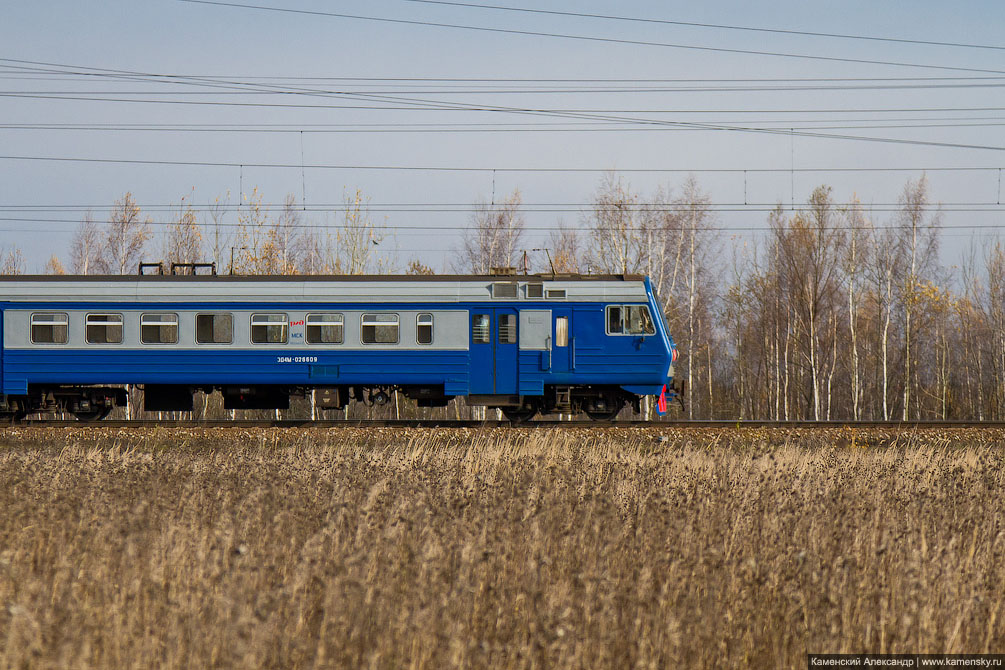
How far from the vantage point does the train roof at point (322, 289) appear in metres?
18.5

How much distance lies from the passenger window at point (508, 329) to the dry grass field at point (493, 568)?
8.97 m

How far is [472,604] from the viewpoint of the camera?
5.29 m

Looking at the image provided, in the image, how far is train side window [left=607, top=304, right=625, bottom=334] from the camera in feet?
60.7

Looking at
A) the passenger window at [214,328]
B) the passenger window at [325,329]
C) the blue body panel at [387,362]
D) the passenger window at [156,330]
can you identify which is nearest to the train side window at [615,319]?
the blue body panel at [387,362]

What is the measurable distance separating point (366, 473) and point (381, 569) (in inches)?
160

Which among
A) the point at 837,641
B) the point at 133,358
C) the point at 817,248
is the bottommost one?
the point at 837,641

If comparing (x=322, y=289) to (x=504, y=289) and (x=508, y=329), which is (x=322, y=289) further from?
(x=508, y=329)

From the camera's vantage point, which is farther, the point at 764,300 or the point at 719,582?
the point at 764,300

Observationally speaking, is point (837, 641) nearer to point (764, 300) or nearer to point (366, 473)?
point (366, 473)

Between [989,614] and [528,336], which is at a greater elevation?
[528,336]

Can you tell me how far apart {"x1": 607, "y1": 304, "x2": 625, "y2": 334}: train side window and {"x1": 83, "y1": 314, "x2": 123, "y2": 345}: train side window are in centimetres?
994

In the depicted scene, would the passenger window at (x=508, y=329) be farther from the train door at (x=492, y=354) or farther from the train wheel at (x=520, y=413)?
the train wheel at (x=520, y=413)

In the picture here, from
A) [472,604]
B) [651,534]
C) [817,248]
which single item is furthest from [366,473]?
[817,248]

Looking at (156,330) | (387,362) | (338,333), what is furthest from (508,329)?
(156,330)
